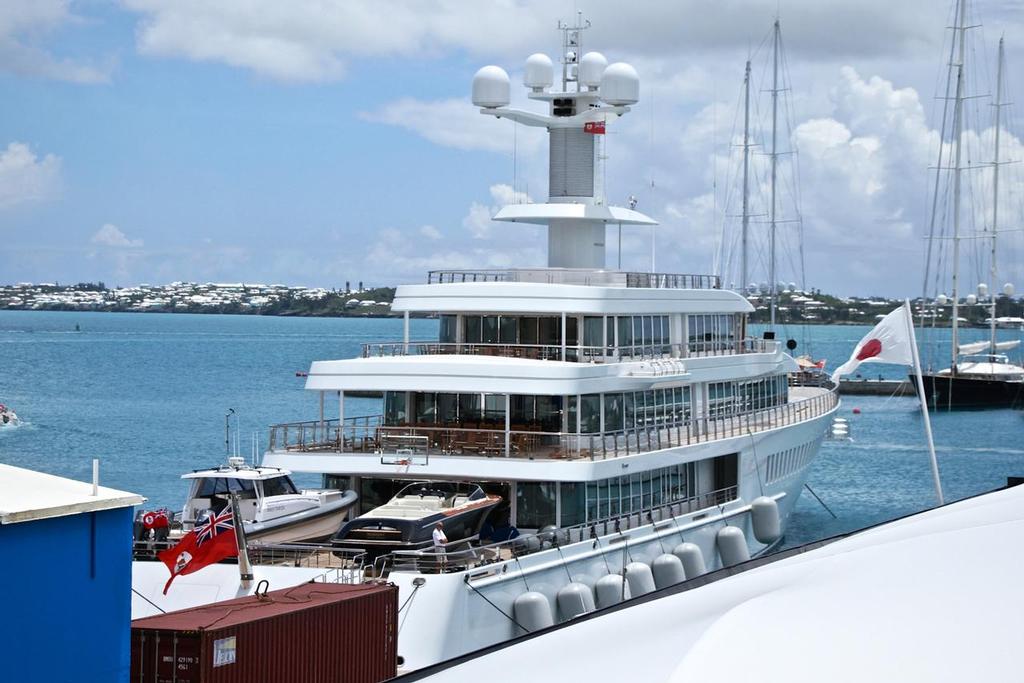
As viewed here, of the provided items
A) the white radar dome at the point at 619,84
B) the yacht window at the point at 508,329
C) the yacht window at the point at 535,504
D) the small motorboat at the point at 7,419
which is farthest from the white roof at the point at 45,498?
the small motorboat at the point at 7,419

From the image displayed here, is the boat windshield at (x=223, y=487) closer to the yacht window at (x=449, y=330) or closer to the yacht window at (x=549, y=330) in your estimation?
the yacht window at (x=449, y=330)

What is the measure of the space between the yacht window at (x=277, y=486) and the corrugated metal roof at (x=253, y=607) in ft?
18.3

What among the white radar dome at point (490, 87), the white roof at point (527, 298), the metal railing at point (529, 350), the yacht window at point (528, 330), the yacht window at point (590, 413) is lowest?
the yacht window at point (590, 413)

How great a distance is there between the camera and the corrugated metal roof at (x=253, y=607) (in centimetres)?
2114

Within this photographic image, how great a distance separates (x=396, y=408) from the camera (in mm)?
33906

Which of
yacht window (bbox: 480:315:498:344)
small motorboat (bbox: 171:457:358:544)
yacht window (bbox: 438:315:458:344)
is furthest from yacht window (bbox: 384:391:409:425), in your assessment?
small motorboat (bbox: 171:457:358:544)

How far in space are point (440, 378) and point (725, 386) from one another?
41.2 feet

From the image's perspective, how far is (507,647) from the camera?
15.3 metres

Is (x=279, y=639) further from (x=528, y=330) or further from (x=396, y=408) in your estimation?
(x=528, y=330)

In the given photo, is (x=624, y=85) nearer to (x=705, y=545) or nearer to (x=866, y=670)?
(x=705, y=545)

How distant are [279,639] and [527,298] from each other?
1316cm

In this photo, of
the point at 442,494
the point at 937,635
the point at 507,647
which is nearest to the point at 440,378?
the point at 442,494

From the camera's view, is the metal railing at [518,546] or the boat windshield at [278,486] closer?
the metal railing at [518,546]

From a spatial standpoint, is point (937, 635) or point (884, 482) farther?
point (884, 482)
